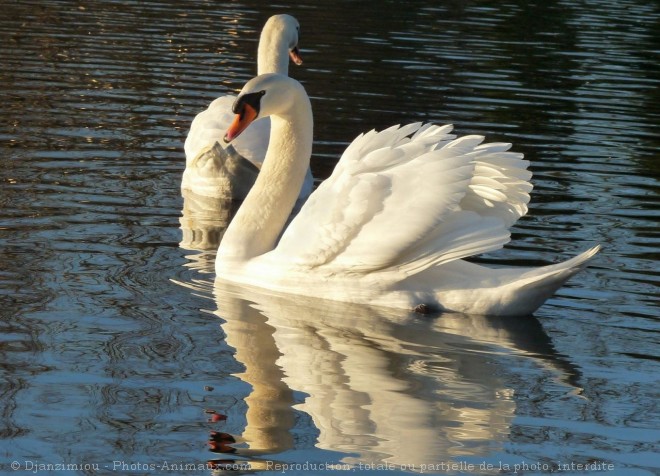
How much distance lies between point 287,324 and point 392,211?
2.90ft

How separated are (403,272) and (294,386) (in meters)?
1.54

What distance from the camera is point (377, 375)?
22.6 ft

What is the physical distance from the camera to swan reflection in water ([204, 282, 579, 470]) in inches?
231

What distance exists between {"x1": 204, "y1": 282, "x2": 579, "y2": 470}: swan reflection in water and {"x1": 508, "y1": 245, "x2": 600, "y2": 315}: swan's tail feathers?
0.44 feet

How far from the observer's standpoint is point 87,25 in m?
20.6

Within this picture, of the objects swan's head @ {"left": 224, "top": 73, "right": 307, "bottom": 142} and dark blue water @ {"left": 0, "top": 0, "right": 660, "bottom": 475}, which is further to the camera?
swan's head @ {"left": 224, "top": 73, "right": 307, "bottom": 142}

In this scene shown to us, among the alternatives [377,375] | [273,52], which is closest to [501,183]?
[377,375]

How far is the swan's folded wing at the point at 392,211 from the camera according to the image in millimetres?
7816

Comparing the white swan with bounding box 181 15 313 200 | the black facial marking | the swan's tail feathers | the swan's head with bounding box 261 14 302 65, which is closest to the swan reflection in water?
the swan's tail feathers

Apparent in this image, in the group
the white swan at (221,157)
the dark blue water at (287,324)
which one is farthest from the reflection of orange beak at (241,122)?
the white swan at (221,157)

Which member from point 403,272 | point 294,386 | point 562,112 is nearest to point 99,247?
point 403,272

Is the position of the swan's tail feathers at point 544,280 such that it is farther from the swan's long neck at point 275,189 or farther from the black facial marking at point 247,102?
the black facial marking at point 247,102

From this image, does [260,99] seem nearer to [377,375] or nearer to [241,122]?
[241,122]

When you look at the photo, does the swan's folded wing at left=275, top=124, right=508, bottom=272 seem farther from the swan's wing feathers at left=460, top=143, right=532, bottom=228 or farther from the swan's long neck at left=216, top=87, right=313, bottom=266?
the swan's long neck at left=216, top=87, right=313, bottom=266
